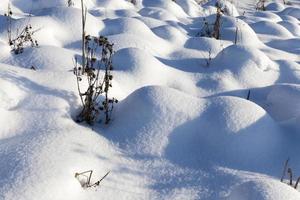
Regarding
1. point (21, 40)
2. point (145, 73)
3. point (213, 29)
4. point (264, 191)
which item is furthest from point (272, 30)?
point (264, 191)

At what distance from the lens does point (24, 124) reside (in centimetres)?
234

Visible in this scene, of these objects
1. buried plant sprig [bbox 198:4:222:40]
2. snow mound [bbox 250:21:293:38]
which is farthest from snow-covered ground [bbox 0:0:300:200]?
snow mound [bbox 250:21:293:38]

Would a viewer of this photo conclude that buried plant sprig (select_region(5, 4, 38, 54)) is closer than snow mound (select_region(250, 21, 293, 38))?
Yes

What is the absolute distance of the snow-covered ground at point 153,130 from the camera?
1947 mm

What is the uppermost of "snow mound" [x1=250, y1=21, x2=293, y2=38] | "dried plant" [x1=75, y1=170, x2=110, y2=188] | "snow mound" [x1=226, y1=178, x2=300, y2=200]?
"snow mound" [x1=250, y1=21, x2=293, y2=38]

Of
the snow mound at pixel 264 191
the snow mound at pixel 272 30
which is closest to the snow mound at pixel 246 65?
the snow mound at pixel 272 30

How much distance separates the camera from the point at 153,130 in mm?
2377

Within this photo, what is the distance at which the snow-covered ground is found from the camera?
6.39 feet

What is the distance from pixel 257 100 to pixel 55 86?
1.41m

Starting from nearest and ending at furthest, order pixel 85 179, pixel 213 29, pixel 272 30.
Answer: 1. pixel 85 179
2. pixel 213 29
3. pixel 272 30

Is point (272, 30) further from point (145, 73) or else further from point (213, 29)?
point (145, 73)

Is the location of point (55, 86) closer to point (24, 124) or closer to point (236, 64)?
point (24, 124)

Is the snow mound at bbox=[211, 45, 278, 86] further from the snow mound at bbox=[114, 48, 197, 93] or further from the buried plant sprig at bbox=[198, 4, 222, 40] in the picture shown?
the buried plant sprig at bbox=[198, 4, 222, 40]

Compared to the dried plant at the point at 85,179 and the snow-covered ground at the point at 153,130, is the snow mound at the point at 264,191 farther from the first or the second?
the dried plant at the point at 85,179
